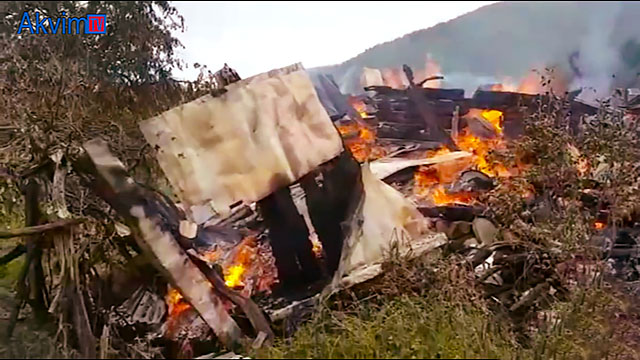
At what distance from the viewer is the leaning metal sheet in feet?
14.2

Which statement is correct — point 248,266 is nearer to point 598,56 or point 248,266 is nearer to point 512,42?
point 598,56

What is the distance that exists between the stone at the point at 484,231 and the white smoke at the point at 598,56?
237 cm

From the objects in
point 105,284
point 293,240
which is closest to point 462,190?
point 293,240

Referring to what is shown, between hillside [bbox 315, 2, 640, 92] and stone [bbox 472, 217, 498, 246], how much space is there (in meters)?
3.39

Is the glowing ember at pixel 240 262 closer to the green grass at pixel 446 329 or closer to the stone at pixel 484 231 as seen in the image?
the green grass at pixel 446 329

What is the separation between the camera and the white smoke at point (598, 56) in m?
7.64

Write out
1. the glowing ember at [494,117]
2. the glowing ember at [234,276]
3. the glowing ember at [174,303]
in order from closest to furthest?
the glowing ember at [174,303] < the glowing ember at [234,276] < the glowing ember at [494,117]

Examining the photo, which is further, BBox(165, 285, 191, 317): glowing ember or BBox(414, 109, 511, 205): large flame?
BBox(414, 109, 511, 205): large flame

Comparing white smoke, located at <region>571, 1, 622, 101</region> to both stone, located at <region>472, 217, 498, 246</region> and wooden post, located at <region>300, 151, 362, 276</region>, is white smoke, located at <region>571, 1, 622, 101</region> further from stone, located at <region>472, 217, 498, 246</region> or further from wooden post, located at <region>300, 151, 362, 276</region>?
wooden post, located at <region>300, 151, 362, 276</region>

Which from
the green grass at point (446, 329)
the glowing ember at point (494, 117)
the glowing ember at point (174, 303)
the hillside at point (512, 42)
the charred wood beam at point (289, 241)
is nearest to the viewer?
the green grass at point (446, 329)

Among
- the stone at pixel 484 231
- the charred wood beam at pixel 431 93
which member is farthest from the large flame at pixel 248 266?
the charred wood beam at pixel 431 93

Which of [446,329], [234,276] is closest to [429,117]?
[234,276]

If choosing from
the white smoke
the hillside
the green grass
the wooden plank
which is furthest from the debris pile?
the hillside

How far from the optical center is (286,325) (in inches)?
164
